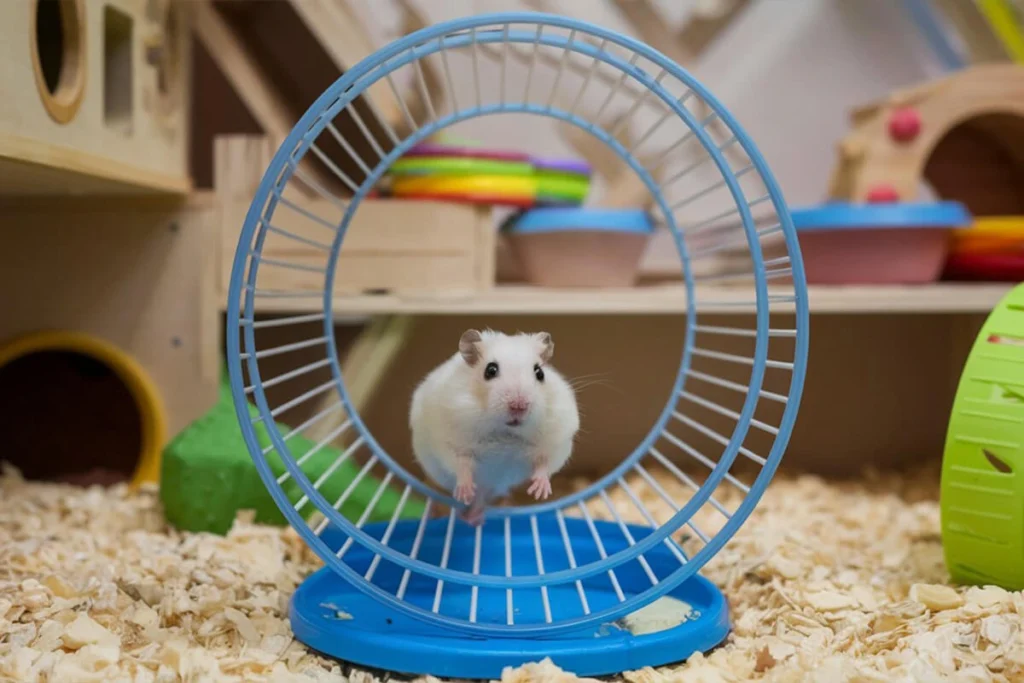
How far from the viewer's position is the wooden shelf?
2.05 m

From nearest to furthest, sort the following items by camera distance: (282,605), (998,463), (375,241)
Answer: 1. (282,605)
2. (998,463)
3. (375,241)

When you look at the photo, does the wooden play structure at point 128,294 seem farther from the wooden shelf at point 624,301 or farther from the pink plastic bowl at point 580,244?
the pink plastic bowl at point 580,244

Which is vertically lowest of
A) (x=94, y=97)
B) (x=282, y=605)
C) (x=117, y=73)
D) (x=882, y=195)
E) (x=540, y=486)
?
(x=282, y=605)

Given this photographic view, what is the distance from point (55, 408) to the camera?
2395 mm

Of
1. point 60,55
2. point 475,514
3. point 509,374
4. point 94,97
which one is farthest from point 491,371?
point 60,55

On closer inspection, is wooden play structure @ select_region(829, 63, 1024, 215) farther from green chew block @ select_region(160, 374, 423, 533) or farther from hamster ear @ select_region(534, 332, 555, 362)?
green chew block @ select_region(160, 374, 423, 533)

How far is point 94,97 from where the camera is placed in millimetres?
1779

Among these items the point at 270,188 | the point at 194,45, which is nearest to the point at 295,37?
the point at 194,45

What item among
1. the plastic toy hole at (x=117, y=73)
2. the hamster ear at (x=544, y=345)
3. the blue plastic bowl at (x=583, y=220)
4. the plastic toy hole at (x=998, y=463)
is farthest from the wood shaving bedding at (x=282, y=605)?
the plastic toy hole at (x=117, y=73)

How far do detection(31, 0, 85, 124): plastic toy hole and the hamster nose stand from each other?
1.02m

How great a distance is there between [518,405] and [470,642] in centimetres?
34

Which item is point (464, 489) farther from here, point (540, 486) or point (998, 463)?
point (998, 463)

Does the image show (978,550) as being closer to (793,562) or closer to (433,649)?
(793,562)

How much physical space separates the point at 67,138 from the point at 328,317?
622mm
